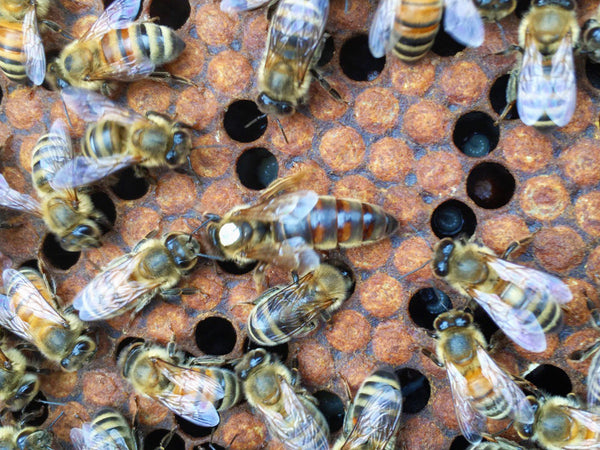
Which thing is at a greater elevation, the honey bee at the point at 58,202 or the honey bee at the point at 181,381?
the honey bee at the point at 58,202

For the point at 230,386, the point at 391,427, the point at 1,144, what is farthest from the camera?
the point at 1,144

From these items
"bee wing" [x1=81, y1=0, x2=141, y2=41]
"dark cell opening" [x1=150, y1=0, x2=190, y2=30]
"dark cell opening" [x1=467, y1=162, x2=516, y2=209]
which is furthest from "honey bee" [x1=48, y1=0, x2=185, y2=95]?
"dark cell opening" [x1=467, y1=162, x2=516, y2=209]

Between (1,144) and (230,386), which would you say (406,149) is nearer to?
(230,386)

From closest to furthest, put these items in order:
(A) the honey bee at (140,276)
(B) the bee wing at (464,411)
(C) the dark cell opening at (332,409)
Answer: (B) the bee wing at (464,411) < (A) the honey bee at (140,276) < (C) the dark cell opening at (332,409)

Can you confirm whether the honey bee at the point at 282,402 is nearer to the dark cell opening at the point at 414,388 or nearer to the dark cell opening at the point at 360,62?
the dark cell opening at the point at 414,388

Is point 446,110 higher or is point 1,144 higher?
point 446,110

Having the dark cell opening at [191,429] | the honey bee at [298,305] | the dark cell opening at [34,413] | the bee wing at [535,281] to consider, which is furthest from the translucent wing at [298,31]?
the dark cell opening at [34,413]

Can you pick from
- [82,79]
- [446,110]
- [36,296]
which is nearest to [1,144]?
[82,79]
